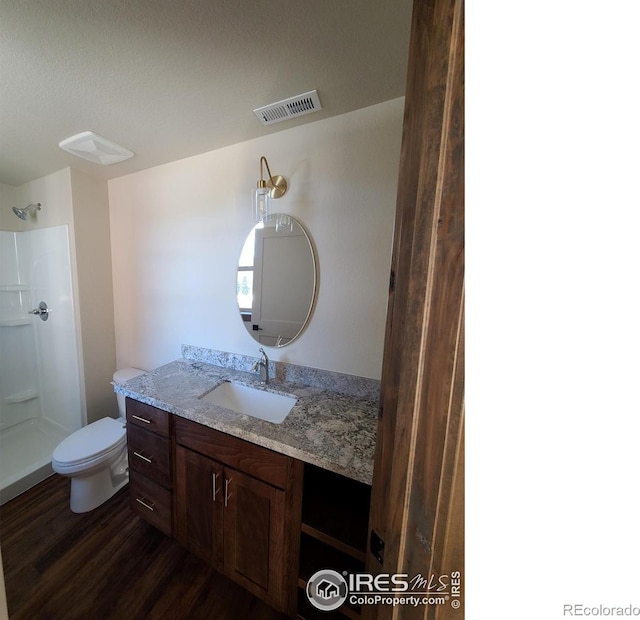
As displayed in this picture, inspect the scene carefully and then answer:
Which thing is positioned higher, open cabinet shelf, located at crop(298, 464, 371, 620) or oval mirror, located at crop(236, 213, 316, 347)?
oval mirror, located at crop(236, 213, 316, 347)

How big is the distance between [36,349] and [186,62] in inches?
111

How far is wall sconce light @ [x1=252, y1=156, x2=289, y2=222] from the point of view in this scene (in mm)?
1311

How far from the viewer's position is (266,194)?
136 cm

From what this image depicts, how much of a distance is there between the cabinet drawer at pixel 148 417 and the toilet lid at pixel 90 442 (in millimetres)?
468

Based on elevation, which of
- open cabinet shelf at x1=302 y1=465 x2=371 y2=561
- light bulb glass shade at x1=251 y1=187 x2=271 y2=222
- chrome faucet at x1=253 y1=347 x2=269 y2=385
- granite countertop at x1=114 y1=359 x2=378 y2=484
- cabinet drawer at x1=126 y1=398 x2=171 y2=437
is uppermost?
light bulb glass shade at x1=251 y1=187 x2=271 y2=222

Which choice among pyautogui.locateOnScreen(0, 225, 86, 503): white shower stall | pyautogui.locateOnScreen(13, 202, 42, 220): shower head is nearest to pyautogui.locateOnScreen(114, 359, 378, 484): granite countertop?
pyautogui.locateOnScreen(0, 225, 86, 503): white shower stall

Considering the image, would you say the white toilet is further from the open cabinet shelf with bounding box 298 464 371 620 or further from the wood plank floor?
the open cabinet shelf with bounding box 298 464 371 620

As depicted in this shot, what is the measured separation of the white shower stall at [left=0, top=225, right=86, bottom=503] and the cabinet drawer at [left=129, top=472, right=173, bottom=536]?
1060 mm

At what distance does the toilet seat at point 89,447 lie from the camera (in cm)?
136

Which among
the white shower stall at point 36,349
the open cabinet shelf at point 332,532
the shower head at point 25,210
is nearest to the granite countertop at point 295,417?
the open cabinet shelf at point 332,532
